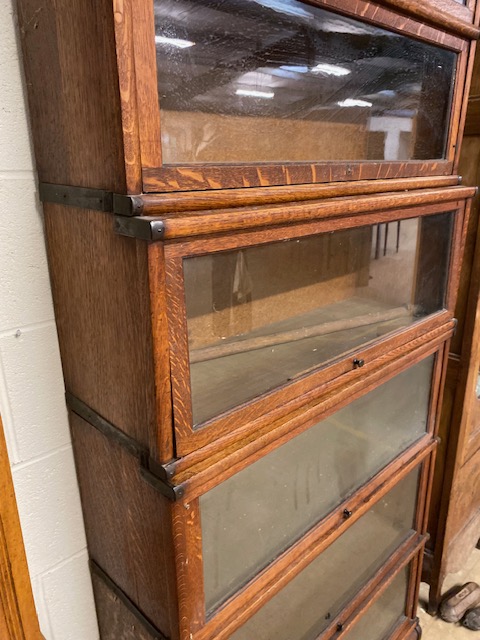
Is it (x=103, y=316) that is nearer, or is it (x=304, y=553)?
(x=103, y=316)

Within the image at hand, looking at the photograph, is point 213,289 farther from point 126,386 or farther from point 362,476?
point 362,476

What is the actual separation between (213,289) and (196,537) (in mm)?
348

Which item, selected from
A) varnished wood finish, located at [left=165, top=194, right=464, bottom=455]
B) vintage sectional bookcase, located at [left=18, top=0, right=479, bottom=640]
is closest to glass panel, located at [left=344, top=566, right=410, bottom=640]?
vintage sectional bookcase, located at [left=18, top=0, right=479, bottom=640]

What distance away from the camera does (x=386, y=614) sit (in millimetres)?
1391

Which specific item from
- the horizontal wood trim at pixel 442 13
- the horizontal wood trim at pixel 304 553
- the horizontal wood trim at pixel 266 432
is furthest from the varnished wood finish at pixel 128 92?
the horizontal wood trim at pixel 304 553

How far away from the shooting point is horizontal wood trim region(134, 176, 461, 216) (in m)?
0.58

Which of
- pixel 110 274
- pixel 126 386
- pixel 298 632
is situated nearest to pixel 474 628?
pixel 298 632

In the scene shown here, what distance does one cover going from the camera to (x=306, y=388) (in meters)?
0.84

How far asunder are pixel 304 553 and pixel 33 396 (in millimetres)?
556

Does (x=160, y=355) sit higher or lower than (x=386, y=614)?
higher

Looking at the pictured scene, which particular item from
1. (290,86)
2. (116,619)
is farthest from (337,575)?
(290,86)

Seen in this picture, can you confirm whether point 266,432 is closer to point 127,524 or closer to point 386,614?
point 127,524

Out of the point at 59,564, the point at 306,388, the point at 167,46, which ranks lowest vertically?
the point at 59,564

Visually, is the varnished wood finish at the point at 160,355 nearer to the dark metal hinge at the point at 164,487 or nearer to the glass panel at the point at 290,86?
the dark metal hinge at the point at 164,487
